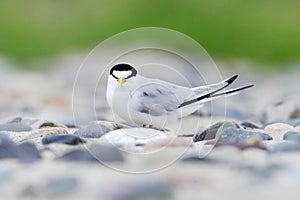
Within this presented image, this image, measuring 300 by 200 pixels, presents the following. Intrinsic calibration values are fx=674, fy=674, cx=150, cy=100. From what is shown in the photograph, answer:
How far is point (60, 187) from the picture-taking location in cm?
117

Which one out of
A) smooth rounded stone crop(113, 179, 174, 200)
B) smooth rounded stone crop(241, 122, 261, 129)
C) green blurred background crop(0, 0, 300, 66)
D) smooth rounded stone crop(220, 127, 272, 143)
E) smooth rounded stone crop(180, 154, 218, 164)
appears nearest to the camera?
smooth rounded stone crop(113, 179, 174, 200)

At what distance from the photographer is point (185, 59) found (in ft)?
5.47

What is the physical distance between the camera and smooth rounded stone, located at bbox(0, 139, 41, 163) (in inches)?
51.3

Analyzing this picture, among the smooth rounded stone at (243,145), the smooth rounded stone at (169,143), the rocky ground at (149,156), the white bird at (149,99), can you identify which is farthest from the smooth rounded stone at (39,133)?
the smooth rounded stone at (243,145)

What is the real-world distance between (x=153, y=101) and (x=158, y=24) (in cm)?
70

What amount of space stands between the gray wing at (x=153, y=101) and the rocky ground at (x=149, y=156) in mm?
46

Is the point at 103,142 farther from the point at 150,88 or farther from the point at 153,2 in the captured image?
the point at 153,2

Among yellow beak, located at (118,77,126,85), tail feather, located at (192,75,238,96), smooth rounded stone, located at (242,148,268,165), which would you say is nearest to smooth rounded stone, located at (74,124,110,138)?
yellow beak, located at (118,77,126,85)

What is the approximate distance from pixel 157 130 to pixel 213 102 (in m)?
0.22

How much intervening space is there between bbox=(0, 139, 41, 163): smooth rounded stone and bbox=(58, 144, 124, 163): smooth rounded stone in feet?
0.21

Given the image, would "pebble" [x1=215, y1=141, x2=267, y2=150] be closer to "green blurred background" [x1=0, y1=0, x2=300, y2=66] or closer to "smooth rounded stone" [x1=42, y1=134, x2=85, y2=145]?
"smooth rounded stone" [x1=42, y1=134, x2=85, y2=145]

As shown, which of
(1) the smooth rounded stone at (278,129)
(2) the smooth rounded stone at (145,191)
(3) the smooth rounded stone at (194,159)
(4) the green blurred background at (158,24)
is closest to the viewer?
(2) the smooth rounded stone at (145,191)

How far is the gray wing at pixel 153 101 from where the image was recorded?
1.44 meters

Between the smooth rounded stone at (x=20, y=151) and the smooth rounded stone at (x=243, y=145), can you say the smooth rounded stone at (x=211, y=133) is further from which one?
the smooth rounded stone at (x=20, y=151)
